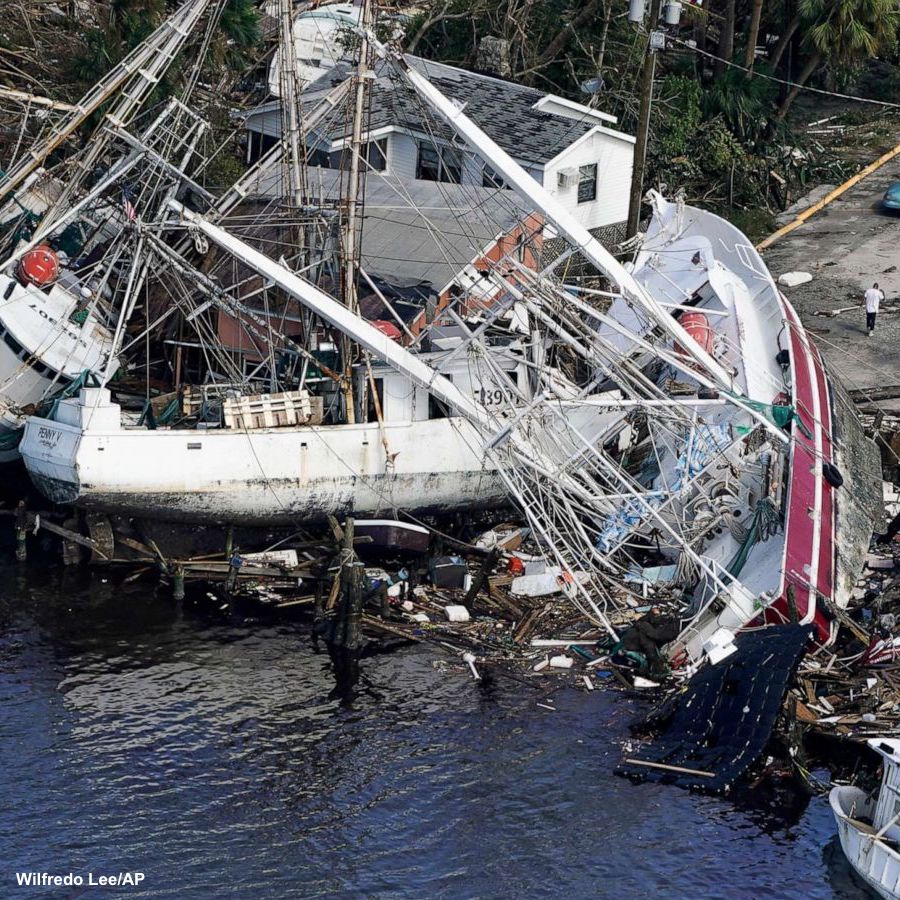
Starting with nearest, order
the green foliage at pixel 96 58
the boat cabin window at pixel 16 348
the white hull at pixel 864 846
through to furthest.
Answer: the white hull at pixel 864 846, the boat cabin window at pixel 16 348, the green foliage at pixel 96 58

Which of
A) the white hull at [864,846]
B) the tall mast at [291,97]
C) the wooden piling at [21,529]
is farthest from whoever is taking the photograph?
the tall mast at [291,97]

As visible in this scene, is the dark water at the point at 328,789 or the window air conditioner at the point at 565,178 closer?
the dark water at the point at 328,789

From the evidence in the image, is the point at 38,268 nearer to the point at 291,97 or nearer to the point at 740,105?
the point at 291,97

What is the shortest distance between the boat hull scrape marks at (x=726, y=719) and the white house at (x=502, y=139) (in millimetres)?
19901

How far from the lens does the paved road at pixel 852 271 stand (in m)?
42.8

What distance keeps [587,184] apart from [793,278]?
650cm

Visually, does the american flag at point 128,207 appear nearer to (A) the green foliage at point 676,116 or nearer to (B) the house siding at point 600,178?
(B) the house siding at point 600,178

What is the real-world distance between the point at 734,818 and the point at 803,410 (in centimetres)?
1110

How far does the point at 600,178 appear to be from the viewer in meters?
47.9

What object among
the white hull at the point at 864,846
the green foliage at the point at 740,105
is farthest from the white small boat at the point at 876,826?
the green foliage at the point at 740,105

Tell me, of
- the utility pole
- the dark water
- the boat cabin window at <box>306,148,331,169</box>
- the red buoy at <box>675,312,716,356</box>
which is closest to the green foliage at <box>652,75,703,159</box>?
the utility pole

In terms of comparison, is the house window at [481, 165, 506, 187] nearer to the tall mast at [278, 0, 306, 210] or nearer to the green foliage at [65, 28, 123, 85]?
the tall mast at [278, 0, 306, 210]

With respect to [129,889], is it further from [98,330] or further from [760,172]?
[760,172]

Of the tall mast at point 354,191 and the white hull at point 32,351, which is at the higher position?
the tall mast at point 354,191
